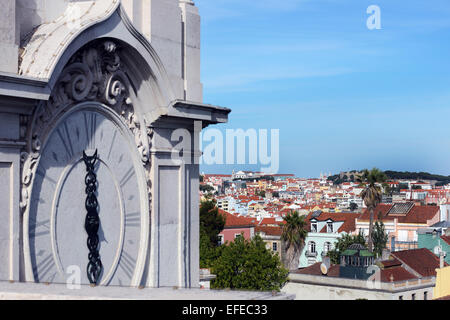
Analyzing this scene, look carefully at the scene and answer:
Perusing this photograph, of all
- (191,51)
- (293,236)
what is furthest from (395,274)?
(191,51)

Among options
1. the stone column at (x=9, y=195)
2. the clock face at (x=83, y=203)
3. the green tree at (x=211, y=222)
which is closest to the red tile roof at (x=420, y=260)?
the green tree at (x=211, y=222)

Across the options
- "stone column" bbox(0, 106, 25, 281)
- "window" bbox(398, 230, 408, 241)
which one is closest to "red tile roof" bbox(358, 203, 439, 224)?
"window" bbox(398, 230, 408, 241)

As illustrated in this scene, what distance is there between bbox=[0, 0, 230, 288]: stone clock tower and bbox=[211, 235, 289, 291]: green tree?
34.7 meters

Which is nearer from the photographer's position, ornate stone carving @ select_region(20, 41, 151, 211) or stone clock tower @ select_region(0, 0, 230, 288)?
stone clock tower @ select_region(0, 0, 230, 288)

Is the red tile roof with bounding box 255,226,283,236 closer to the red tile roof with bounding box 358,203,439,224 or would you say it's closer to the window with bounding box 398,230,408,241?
the red tile roof with bounding box 358,203,439,224

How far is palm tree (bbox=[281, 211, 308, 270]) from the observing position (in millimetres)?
71894

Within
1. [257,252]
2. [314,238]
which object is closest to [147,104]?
[257,252]

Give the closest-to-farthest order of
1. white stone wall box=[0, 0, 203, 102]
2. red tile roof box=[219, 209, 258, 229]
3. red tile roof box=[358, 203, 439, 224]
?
1. white stone wall box=[0, 0, 203, 102]
2. red tile roof box=[219, 209, 258, 229]
3. red tile roof box=[358, 203, 439, 224]

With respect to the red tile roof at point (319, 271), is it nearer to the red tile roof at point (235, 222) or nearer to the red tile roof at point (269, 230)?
the red tile roof at point (235, 222)

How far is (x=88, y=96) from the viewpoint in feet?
34.2

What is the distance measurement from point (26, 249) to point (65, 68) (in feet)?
8.70

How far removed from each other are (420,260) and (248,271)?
14819 millimetres

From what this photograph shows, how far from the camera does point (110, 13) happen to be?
33.8ft

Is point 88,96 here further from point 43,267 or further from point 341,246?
point 341,246
